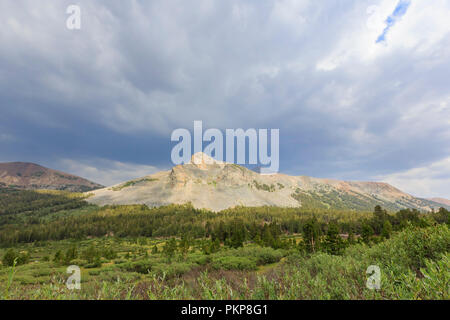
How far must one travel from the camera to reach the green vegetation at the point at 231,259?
8039 mm

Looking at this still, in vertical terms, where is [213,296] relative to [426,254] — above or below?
above

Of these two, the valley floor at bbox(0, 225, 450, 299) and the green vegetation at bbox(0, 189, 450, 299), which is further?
the green vegetation at bbox(0, 189, 450, 299)

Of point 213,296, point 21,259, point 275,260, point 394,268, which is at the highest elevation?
point 213,296

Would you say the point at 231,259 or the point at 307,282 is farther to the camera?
the point at 231,259

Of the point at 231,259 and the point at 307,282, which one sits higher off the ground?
the point at 307,282

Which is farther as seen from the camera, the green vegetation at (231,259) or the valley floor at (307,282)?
the green vegetation at (231,259)

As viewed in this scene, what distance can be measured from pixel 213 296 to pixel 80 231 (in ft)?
603

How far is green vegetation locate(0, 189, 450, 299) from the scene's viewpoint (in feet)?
26.4

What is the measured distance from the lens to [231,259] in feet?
122
